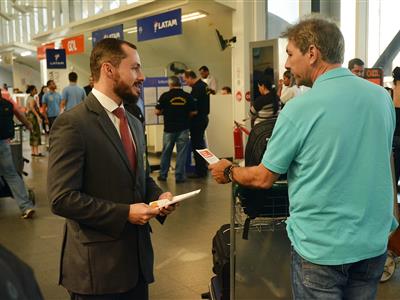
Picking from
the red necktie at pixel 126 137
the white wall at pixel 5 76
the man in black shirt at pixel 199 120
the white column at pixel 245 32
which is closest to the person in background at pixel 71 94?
the man in black shirt at pixel 199 120

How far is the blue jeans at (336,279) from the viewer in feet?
5.48

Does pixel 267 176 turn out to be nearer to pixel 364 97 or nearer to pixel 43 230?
pixel 364 97

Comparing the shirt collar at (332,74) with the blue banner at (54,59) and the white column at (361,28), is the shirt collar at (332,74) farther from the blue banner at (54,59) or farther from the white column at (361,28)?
the blue banner at (54,59)

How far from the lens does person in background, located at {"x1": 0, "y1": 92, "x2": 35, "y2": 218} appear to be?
17.7ft

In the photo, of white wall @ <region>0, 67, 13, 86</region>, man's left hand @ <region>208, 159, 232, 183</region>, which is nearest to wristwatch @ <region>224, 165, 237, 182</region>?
man's left hand @ <region>208, 159, 232, 183</region>

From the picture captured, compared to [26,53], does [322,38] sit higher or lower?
lower

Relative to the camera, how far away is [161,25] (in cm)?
905

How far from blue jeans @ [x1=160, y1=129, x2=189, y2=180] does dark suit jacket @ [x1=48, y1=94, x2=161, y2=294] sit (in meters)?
5.85

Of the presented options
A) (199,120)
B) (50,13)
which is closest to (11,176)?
(199,120)

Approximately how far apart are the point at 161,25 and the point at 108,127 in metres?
7.47

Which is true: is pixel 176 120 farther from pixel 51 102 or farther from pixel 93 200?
pixel 93 200

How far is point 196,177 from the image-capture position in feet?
27.1

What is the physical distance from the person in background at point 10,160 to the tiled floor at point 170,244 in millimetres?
175

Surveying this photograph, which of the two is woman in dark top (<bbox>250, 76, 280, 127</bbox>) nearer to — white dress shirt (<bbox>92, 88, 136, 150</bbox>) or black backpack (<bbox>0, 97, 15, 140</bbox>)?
black backpack (<bbox>0, 97, 15, 140</bbox>)
